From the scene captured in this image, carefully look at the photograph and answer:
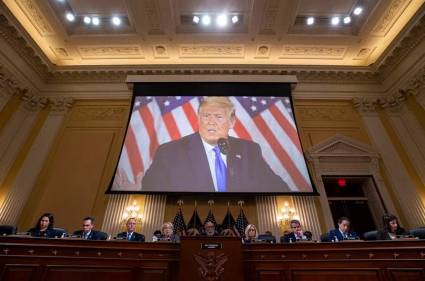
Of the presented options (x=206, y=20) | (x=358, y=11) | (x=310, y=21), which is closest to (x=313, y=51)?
(x=310, y=21)

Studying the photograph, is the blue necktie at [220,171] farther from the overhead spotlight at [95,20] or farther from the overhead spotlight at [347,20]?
the overhead spotlight at [347,20]

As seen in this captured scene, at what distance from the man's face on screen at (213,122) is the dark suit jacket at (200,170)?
10.1 inches

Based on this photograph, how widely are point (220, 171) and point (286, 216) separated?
200 centimetres

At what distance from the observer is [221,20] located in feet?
25.0

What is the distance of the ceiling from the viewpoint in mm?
7070

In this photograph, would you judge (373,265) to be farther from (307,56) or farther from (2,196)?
(2,196)

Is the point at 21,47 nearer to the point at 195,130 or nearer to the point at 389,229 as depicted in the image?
the point at 195,130

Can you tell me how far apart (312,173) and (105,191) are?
566 centimetres

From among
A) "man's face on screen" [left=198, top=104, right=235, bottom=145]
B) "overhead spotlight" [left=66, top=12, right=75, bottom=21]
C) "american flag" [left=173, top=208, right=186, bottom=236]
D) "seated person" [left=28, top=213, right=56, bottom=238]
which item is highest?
"overhead spotlight" [left=66, top=12, right=75, bottom=21]

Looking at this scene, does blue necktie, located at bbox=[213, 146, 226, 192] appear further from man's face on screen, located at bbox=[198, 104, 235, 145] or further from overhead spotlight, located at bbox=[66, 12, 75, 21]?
overhead spotlight, located at bbox=[66, 12, 75, 21]

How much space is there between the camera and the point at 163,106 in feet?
25.5

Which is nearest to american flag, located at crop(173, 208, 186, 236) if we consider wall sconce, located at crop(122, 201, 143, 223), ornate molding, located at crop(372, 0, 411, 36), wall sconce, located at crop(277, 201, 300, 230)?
wall sconce, located at crop(122, 201, 143, 223)

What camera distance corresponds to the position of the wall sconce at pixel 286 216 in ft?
19.8

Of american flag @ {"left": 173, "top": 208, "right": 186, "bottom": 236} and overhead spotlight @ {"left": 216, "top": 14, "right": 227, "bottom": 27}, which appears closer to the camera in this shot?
american flag @ {"left": 173, "top": 208, "right": 186, "bottom": 236}
